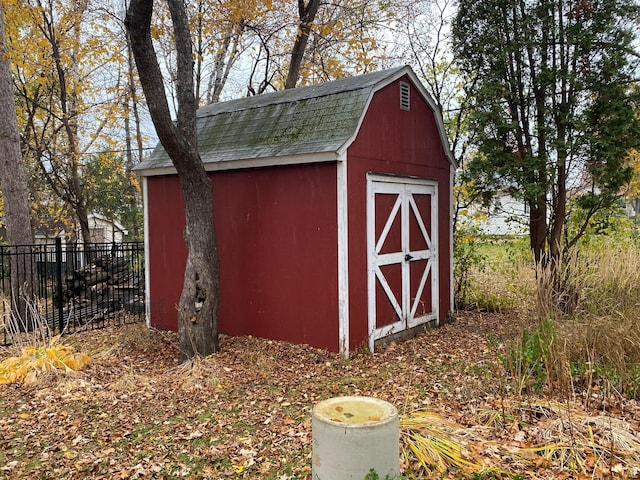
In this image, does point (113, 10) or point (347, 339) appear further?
point (113, 10)

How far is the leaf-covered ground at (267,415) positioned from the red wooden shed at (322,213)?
521 millimetres

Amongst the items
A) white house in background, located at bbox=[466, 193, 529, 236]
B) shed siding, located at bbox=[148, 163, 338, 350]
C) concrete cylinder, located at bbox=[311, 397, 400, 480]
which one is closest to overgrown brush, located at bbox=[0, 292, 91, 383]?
shed siding, located at bbox=[148, 163, 338, 350]

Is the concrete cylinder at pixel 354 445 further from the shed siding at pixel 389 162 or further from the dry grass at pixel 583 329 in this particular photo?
the shed siding at pixel 389 162

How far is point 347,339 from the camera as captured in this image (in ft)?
19.0

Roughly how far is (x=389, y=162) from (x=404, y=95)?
1041mm

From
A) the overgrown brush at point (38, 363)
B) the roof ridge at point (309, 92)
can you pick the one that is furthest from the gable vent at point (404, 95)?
the overgrown brush at point (38, 363)

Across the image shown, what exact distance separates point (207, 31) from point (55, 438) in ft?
37.6

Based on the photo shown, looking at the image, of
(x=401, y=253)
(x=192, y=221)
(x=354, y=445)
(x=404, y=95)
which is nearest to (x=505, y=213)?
(x=401, y=253)

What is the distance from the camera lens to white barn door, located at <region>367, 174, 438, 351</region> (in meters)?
6.23

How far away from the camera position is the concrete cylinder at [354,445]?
2.76 metres

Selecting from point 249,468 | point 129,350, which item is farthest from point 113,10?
point 249,468

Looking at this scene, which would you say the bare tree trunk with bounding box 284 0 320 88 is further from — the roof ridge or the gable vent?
the gable vent

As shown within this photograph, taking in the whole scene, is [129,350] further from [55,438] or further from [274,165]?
[274,165]

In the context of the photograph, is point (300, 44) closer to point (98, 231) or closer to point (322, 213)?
point (322, 213)
